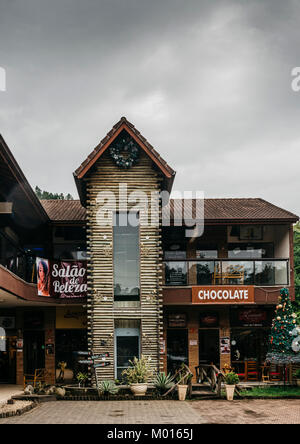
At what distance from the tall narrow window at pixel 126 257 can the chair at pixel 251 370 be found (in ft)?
21.8

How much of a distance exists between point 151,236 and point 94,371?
515 cm

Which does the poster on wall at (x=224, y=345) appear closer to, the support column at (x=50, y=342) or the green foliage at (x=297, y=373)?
the green foliage at (x=297, y=373)

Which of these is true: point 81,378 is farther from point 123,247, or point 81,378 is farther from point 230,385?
point 230,385

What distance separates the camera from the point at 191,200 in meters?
30.1

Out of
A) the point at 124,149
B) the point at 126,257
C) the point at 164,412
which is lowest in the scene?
the point at 164,412

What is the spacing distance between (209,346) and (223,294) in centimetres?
363

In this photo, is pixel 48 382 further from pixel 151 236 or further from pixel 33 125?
pixel 33 125

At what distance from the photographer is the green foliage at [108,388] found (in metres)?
20.5

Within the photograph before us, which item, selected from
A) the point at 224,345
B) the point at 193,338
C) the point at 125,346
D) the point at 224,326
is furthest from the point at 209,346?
the point at 125,346

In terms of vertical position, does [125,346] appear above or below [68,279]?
below

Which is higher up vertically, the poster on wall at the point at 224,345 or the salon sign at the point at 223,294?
the salon sign at the point at 223,294

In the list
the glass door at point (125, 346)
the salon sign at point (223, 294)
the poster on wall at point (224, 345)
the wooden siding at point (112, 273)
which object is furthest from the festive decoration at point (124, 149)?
the poster on wall at point (224, 345)

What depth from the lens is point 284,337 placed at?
851 inches
